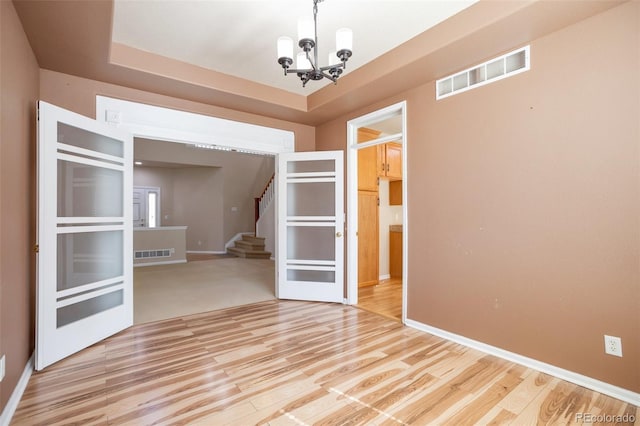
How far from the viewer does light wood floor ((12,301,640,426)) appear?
1820 millimetres

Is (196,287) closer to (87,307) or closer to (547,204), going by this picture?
(87,307)

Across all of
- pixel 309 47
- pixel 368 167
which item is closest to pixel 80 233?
pixel 309 47

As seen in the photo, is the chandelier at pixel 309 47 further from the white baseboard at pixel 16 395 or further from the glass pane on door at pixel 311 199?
the white baseboard at pixel 16 395

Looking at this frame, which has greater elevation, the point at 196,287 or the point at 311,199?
the point at 311,199

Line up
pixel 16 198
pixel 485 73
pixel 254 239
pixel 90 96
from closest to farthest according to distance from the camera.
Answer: pixel 16 198 < pixel 485 73 < pixel 90 96 < pixel 254 239

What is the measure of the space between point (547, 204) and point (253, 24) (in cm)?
280

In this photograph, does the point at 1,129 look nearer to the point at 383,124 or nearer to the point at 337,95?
the point at 337,95

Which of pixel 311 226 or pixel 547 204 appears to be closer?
pixel 547 204

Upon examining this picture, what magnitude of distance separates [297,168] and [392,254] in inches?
103

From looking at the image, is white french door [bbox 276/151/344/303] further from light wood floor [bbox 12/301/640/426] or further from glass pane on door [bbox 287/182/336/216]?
light wood floor [bbox 12/301/640/426]

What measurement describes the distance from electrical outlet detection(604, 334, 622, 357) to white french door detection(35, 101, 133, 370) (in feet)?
13.5

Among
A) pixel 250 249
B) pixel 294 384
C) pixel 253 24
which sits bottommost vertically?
pixel 294 384

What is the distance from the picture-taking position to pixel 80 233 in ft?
8.87

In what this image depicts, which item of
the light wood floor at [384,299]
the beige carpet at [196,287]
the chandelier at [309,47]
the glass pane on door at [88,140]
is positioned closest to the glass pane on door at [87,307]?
the beige carpet at [196,287]
